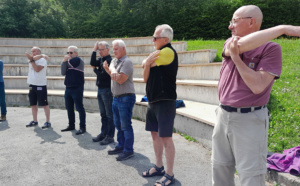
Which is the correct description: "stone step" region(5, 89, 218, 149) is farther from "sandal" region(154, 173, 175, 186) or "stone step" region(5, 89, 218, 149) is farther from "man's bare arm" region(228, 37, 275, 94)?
"man's bare arm" region(228, 37, 275, 94)

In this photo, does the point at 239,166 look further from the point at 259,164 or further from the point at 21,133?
the point at 21,133

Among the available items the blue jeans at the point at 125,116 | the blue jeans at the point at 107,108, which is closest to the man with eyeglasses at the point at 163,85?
the blue jeans at the point at 125,116

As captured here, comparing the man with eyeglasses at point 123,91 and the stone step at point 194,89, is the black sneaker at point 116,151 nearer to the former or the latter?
the man with eyeglasses at point 123,91

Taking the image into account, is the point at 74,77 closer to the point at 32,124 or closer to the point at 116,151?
the point at 32,124

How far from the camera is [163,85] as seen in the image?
3121 mm

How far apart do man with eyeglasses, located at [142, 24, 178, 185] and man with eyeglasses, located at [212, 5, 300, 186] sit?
0.99 metres

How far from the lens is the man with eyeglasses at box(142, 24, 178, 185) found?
3014 mm

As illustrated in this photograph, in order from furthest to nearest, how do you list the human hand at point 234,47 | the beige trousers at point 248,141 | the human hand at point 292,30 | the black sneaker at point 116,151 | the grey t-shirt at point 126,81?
the black sneaker at point 116,151 → the grey t-shirt at point 126,81 → the beige trousers at point 248,141 → the human hand at point 234,47 → the human hand at point 292,30

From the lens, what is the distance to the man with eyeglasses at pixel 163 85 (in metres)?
3.01

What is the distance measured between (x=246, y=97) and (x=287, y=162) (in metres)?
1.65

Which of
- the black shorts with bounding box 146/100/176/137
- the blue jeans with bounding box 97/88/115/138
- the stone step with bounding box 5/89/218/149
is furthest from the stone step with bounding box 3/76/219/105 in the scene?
the black shorts with bounding box 146/100/176/137

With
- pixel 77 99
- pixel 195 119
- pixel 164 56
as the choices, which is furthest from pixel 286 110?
pixel 77 99

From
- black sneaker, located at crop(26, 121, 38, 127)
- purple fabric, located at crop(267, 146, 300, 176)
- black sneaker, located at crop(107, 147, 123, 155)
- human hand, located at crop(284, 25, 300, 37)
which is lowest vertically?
black sneaker, located at crop(107, 147, 123, 155)

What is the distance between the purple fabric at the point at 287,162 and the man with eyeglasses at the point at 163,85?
1.28 m
